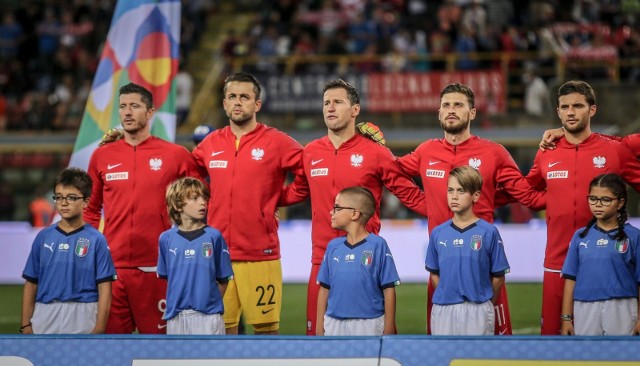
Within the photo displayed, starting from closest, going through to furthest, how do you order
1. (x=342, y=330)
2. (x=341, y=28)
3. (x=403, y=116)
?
(x=342, y=330)
(x=403, y=116)
(x=341, y=28)

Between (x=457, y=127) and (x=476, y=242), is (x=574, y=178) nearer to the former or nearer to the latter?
(x=457, y=127)

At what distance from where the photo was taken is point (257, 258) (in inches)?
298

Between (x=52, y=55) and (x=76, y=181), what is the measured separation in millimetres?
17120

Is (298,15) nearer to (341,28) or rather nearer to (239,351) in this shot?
(341,28)

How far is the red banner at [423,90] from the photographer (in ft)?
67.7

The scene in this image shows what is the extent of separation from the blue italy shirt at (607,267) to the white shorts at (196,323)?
A: 7.98ft

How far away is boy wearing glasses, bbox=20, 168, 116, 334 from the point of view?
23.1 ft

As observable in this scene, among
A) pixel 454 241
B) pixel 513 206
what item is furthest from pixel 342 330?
pixel 513 206

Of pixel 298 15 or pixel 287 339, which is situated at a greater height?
pixel 298 15

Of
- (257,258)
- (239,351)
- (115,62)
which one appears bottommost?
(239,351)

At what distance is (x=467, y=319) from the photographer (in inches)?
Result: 267

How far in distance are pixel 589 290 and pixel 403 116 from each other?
47.3 ft

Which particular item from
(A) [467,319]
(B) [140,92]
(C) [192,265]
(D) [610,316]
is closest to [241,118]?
(B) [140,92]

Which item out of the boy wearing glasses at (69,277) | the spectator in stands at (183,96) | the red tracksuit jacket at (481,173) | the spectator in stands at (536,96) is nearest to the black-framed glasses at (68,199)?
the boy wearing glasses at (69,277)
